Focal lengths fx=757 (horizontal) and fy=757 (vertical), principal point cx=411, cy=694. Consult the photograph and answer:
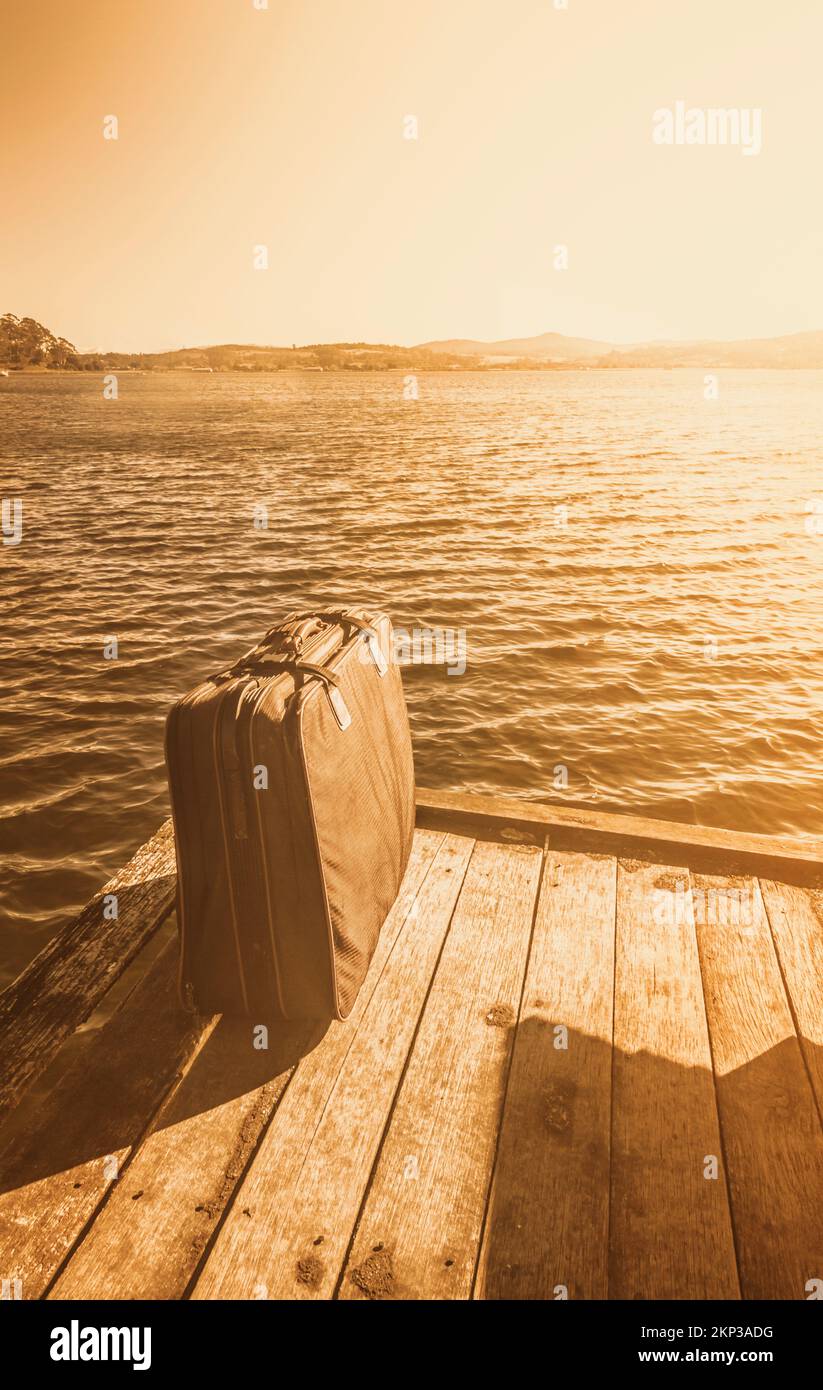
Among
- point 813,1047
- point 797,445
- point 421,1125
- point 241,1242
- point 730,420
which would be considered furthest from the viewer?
point 730,420

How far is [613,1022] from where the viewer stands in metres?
3.18

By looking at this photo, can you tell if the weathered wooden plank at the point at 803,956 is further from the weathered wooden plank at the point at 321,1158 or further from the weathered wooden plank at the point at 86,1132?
the weathered wooden plank at the point at 86,1132

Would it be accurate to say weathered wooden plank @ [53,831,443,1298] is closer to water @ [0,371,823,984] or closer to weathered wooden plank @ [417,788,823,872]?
weathered wooden plank @ [417,788,823,872]

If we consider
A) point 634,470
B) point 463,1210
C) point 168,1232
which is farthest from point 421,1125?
point 634,470

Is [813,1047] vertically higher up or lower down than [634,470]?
lower down

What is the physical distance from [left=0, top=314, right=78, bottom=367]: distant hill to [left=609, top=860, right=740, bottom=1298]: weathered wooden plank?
688 feet

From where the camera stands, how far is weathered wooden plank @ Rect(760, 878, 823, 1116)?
306cm

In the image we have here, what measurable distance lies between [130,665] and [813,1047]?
10.6 m

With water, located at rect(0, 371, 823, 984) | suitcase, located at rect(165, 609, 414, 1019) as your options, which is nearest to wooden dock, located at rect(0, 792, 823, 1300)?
suitcase, located at rect(165, 609, 414, 1019)

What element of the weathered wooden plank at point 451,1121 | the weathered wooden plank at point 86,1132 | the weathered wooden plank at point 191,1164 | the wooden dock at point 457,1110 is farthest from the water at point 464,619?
the weathered wooden plank at point 451,1121

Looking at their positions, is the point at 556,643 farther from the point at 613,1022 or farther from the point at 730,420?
the point at 730,420

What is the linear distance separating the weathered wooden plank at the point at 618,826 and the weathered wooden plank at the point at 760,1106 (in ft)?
1.18

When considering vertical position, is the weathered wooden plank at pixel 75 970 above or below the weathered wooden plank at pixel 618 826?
below

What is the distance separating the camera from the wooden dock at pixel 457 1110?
90.4 inches
